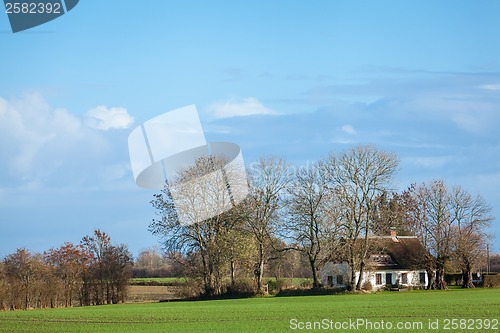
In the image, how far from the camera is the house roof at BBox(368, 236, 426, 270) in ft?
209

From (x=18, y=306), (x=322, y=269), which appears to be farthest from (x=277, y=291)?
(x=18, y=306)

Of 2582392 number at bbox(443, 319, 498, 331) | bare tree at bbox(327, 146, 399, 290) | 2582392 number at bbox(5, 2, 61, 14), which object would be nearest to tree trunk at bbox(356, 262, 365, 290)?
bare tree at bbox(327, 146, 399, 290)

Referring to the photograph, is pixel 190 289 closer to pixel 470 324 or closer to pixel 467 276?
pixel 467 276

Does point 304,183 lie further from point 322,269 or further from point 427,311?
point 427,311

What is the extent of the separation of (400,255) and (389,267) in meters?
2.33

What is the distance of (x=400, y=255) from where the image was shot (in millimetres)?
65938

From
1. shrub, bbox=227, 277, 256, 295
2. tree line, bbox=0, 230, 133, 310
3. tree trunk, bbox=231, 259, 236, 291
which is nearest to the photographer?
tree line, bbox=0, 230, 133, 310

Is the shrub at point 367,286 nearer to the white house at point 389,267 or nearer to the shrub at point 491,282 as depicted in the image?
the white house at point 389,267

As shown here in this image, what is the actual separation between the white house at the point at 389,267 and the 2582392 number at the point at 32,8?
148ft

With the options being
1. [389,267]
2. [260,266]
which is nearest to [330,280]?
[389,267]

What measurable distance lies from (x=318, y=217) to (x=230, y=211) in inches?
298

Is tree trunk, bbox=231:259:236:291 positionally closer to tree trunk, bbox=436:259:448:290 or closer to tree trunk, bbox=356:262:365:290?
tree trunk, bbox=356:262:365:290

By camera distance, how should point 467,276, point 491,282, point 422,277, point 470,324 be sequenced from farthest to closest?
point 422,277, point 467,276, point 491,282, point 470,324

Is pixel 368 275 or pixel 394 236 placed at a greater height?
pixel 394 236
